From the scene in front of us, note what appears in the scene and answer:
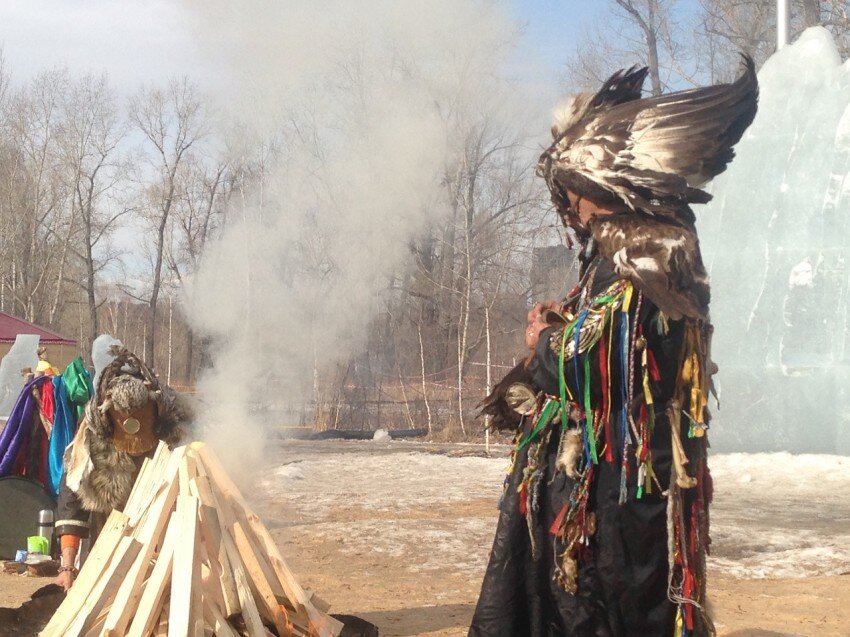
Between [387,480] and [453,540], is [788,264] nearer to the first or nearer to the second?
[387,480]

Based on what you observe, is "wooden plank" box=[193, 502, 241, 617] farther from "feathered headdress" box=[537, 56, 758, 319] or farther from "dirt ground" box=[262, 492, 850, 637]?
"feathered headdress" box=[537, 56, 758, 319]

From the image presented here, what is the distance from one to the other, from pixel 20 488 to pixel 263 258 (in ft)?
8.94

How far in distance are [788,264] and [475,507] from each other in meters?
6.93

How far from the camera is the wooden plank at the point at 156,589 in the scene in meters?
3.33

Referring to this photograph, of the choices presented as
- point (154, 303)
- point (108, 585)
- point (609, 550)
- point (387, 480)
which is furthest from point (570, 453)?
point (154, 303)

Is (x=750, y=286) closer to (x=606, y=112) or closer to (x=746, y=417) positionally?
(x=746, y=417)

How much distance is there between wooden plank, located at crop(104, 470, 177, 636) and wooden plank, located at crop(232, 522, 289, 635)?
0.32 metres

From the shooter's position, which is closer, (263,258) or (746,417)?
(263,258)

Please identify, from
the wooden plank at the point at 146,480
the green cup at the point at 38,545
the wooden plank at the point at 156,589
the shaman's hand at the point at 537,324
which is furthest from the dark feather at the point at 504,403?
the green cup at the point at 38,545

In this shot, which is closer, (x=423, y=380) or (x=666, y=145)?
(x=666, y=145)

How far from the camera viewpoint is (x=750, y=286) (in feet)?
46.6

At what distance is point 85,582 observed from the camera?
3523mm

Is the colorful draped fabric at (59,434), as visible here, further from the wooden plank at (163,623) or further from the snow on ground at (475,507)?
the wooden plank at (163,623)

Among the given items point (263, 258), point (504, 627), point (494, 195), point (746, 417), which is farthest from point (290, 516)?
point (494, 195)
